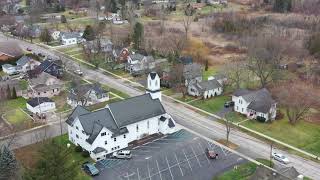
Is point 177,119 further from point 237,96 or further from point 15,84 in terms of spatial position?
point 15,84

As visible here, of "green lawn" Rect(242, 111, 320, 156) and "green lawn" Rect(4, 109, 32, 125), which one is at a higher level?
"green lawn" Rect(4, 109, 32, 125)

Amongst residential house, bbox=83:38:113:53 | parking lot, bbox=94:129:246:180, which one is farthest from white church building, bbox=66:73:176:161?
residential house, bbox=83:38:113:53

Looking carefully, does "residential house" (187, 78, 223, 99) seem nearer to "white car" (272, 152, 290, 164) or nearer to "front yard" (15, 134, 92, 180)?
"white car" (272, 152, 290, 164)

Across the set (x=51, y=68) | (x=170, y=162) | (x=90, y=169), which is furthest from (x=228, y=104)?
(x=51, y=68)

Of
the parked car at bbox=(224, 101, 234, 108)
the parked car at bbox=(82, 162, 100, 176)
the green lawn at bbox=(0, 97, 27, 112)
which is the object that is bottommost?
the parked car at bbox=(82, 162, 100, 176)

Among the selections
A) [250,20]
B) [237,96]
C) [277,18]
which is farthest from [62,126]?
[277,18]

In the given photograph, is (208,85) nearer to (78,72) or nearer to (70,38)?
(78,72)
